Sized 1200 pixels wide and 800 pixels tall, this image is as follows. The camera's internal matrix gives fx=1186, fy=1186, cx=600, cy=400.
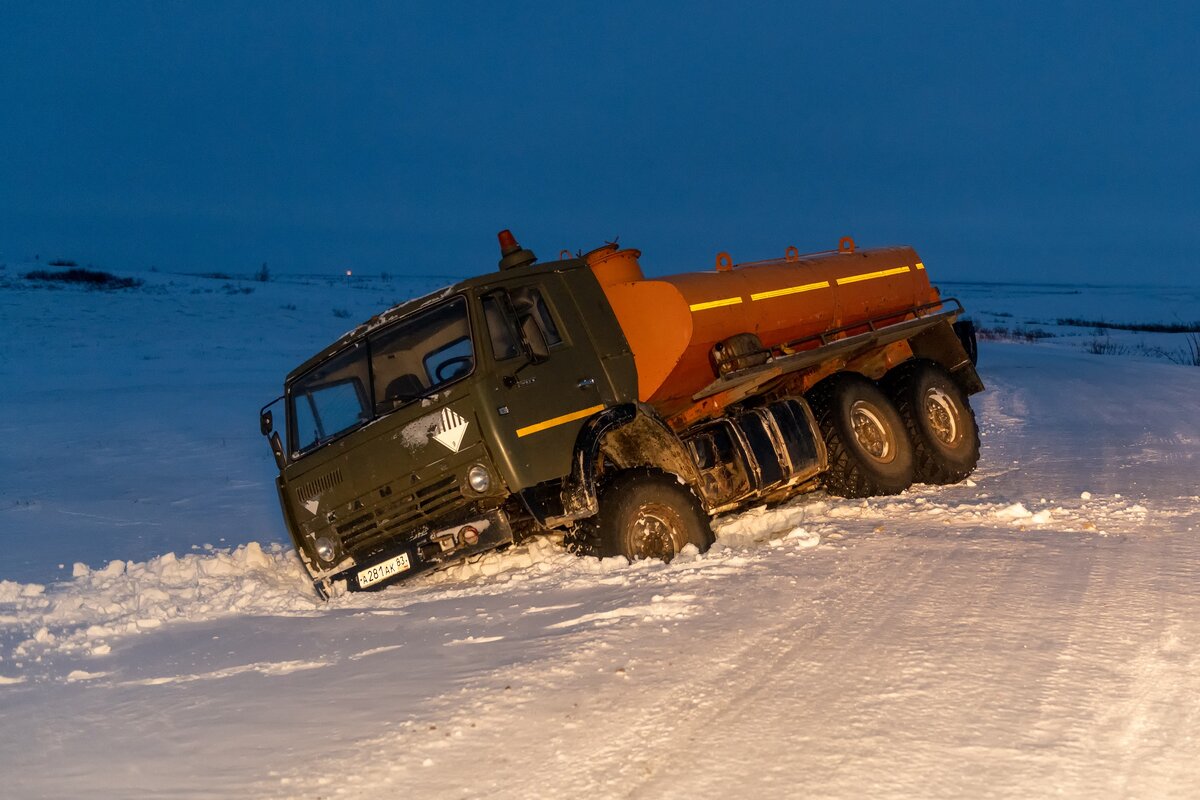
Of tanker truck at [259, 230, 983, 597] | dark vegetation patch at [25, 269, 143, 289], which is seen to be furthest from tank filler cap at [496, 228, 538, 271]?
dark vegetation patch at [25, 269, 143, 289]

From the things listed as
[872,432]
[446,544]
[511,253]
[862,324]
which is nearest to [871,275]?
[862,324]

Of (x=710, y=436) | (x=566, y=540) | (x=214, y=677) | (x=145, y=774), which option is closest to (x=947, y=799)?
(x=145, y=774)

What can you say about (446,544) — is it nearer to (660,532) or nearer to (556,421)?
(556,421)

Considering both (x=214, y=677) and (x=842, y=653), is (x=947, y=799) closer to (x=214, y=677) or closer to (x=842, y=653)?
(x=842, y=653)

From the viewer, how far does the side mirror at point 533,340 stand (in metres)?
7.90

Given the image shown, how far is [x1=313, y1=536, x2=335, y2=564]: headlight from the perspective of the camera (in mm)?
8070

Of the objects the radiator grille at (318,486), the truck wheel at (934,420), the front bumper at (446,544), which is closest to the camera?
the front bumper at (446,544)

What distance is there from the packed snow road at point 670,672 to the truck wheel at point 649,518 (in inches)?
11.6

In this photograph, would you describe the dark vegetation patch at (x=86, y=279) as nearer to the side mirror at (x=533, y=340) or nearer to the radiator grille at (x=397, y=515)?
the radiator grille at (x=397, y=515)

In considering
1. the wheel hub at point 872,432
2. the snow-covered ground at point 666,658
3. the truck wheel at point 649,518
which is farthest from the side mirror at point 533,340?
the wheel hub at point 872,432

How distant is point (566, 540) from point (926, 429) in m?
4.05

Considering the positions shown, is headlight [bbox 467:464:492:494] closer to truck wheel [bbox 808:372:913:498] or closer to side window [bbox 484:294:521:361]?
side window [bbox 484:294:521:361]

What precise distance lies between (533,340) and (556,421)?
0.62 m

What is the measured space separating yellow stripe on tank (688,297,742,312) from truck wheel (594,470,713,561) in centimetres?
151
